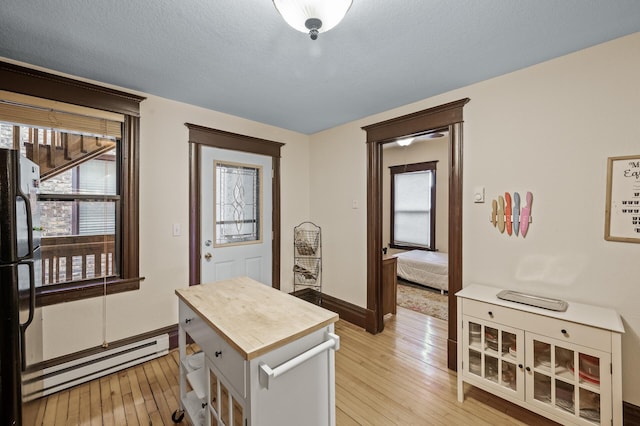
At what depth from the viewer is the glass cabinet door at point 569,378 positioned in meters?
1.50

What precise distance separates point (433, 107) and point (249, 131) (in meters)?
2.05

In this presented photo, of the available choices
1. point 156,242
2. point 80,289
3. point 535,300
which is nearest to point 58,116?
point 156,242

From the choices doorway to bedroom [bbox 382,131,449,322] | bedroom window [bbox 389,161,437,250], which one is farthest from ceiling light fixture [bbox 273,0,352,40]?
bedroom window [bbox 389,161,437,250]

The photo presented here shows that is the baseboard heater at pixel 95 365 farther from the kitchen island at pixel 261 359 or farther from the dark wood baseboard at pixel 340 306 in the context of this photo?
the dark wood baseboard at pixel 340 306

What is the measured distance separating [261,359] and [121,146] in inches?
91.0

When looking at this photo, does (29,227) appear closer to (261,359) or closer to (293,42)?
(261,359)

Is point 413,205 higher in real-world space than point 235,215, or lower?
higher

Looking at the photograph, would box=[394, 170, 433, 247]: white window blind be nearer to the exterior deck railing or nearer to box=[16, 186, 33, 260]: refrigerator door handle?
the exterior deck railing

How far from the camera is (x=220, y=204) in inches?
120

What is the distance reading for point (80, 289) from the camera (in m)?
2.19

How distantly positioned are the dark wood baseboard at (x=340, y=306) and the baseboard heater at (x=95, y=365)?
173cm

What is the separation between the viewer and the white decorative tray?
1719 mm

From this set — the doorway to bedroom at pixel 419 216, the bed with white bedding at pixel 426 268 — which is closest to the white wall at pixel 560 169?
the doorway to bedroom at pixel 419 216

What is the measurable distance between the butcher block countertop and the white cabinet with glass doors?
4.17 ft
